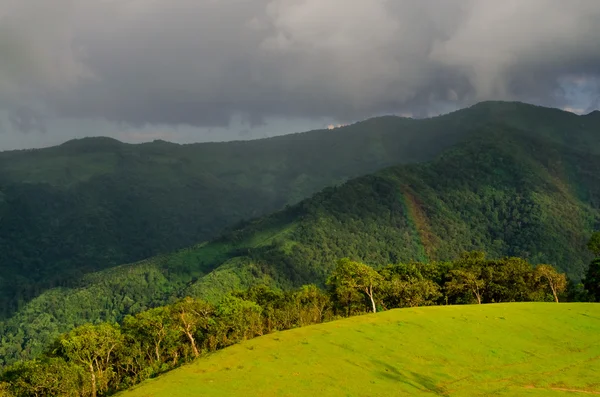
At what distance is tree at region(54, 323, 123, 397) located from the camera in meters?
85.8

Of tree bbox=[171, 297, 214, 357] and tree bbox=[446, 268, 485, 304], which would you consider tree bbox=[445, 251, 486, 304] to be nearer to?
tree bbox=[446, 268, 485, 304]

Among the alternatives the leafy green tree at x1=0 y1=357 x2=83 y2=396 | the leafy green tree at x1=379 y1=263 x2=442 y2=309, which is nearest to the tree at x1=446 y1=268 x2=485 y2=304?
the leafy green tree at x1=379 y1=263 x2=442 y2=309

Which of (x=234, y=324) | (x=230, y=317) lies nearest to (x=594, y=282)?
(x=234, y=324)

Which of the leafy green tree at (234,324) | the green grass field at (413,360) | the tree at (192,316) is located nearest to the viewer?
the green grass field at (413,360)

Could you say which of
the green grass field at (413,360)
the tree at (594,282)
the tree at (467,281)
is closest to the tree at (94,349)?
the green grass field at (413,360)

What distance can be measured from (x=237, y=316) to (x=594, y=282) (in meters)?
96.7

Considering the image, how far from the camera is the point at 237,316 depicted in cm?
9625

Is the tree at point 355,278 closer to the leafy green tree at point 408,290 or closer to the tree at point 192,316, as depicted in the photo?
the leafy green tree at point 408,290

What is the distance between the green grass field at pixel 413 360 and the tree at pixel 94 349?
35.4m

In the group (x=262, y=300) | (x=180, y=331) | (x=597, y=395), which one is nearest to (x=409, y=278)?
(x=262, y=300)

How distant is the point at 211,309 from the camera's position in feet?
340

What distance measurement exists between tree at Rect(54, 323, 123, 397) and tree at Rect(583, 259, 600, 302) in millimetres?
118855

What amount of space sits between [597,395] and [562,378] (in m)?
6.63

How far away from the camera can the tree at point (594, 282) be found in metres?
123
